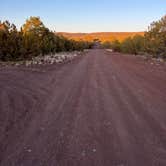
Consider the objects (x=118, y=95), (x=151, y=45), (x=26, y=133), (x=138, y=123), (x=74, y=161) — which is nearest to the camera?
(x=74, y=161)

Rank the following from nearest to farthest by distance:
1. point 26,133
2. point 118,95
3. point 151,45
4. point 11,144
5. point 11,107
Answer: point 11,144, point 26,133, point 11,107, point 118,95, point 151,45

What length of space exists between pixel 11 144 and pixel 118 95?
20.7ft

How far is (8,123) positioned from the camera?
7730mm

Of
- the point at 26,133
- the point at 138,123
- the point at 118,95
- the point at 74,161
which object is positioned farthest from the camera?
the point at 118,95

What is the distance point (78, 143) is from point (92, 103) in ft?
13.4

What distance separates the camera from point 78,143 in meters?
6.13

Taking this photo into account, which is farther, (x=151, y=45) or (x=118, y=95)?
(x=151, y=45)

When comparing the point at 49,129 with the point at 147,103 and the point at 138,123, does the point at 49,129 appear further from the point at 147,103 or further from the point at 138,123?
the point at 147,103

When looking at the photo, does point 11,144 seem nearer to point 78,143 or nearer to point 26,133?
point 26,133

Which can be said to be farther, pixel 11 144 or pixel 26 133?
pixel 26 133

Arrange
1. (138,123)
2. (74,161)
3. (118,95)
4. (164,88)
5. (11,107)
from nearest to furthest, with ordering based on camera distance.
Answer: (74,161) < (138,123) < (11,107) < (118,95) < (164,88)

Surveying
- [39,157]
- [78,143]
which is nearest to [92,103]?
[78,143]

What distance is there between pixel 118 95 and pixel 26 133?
559cm

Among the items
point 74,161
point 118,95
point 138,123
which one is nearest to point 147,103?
point 118,95
